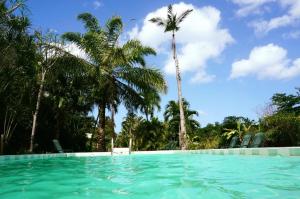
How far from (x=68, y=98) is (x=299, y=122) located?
49.2 ft

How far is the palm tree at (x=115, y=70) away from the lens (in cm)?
2127

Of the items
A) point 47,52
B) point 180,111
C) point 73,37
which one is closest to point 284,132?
point 180,111

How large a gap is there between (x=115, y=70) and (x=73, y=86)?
512 centimetres

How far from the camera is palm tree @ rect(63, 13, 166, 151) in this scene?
21.3 metres

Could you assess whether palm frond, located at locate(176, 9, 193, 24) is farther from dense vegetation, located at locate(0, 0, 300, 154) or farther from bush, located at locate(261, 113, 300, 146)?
bush, located at locate(261, 113, 300, 146)

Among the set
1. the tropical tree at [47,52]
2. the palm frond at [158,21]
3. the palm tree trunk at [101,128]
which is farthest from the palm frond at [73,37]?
the palm frond at [158,21]

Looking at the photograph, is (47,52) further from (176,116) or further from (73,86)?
(176,116)

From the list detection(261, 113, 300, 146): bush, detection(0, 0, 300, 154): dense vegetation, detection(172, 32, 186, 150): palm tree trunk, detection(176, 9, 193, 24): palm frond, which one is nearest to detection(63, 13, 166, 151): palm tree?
detection(0, 0, 300, 154): dense vegetation

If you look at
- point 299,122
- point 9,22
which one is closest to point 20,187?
point 9,22

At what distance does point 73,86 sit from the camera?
2561cm

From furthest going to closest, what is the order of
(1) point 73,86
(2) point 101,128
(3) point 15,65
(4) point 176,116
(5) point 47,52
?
(4) point 176,116
(1) point 73,86
(2) point 101,128
(5) point 47,52
(3) point 15,65

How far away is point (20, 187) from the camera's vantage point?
552cm

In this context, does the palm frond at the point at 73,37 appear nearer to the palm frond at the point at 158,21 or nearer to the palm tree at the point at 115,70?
the palm tree at the point at 115,70

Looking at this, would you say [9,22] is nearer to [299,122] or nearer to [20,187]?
[20,187]
